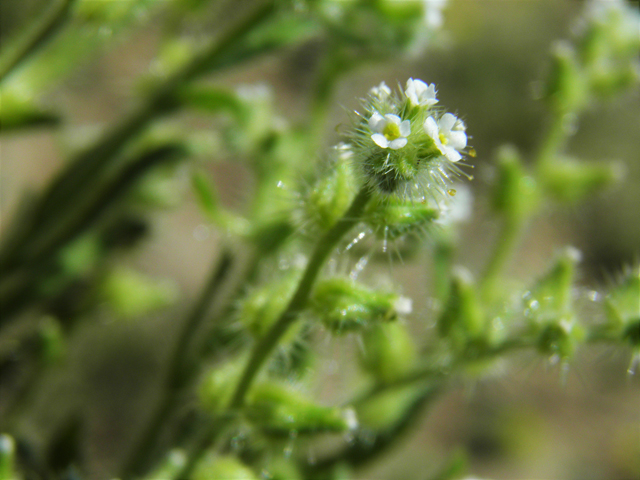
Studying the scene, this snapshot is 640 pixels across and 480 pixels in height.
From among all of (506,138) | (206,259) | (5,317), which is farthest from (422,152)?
(506,138)

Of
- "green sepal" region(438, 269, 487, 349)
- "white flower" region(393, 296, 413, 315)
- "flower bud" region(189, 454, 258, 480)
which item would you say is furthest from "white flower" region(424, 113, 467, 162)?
"flower bud" region(189, 454, 258, 480)

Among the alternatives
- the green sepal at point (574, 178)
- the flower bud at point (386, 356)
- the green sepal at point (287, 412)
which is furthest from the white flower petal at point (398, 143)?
the green sepal at point (574, 178)

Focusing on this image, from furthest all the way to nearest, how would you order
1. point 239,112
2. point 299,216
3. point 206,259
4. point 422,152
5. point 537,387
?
point 537,387
point 206,259
point 239,112
point 299,216
point 422,152

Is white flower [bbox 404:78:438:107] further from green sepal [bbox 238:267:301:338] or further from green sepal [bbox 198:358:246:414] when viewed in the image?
green sepal [bbox 198:358:246:414]

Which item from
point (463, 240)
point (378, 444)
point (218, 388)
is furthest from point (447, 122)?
point (463, 240)

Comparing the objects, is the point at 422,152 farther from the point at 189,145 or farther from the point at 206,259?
the point at 206,259

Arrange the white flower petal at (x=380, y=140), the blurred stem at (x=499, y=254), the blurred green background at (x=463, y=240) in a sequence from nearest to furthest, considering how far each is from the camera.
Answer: the white flower petal at (x=380, y=140) < the blurred stem at (x=499, y=254) < the blurred green background at (x=463, y=240)

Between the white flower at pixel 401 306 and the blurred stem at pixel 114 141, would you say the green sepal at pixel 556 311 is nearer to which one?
the white flower at pixel 401 306
